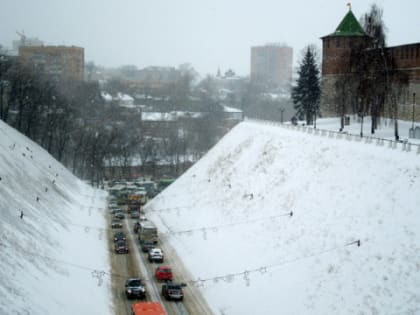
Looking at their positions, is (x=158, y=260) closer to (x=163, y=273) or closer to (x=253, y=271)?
(x=163, y=273)

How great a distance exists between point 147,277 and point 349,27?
35213 mm

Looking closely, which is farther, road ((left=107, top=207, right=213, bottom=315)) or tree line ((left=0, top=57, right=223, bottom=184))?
tree line ((left=0, top=57, right=223, bottom=184))

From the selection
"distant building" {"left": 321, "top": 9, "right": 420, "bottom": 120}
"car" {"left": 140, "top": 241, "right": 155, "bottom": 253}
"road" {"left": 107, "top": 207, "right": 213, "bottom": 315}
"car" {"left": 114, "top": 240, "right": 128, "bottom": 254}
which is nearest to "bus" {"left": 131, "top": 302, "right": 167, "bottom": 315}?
"road" {"left": 107, "top": 207, "right": 213, "bottom": 315}

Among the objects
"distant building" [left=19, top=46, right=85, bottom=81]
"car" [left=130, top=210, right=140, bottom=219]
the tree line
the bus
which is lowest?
"car" [left=130, top=210, right=140, bottom=219]

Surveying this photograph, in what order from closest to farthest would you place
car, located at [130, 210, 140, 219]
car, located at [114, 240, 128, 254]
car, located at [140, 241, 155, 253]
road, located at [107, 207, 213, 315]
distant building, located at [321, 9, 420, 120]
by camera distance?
1. road, located at [107, 207, 213, 315]
2. car, located at [114, 240, 128, 254]
3. car, located at [140, 241, 155, 253]
4. distant building, located at [321, 9, 420, 120]
5. car, located at [130, 210, 140, 219]

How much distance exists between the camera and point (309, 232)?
2509 cm

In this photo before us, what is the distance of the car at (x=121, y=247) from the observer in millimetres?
30806

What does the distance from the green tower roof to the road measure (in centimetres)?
2927

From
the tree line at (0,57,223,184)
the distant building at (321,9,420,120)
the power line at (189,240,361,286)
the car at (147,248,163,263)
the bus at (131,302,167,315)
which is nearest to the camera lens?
the bus at (131,302,167,315)

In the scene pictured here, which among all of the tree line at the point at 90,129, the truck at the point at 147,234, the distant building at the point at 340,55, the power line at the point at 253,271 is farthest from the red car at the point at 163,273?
the tree line at the point at 90,129

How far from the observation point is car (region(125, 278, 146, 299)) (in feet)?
76.2

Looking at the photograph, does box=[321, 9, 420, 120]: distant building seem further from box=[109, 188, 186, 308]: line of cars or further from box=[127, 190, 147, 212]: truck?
box=[109, 188, 186, 308]: line of cars

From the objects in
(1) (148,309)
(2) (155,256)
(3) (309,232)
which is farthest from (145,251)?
(1) (148,309)

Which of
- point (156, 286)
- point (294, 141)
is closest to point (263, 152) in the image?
point (294, 141)
